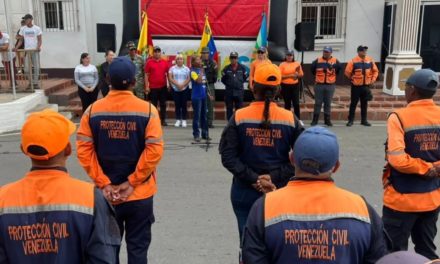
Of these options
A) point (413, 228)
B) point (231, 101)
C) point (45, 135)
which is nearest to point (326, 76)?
point (231, 101)

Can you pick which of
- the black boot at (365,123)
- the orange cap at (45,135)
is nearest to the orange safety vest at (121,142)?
the orange cap at (45,135)

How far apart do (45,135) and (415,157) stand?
258cm

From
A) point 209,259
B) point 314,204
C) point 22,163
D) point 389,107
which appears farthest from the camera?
point 389,107

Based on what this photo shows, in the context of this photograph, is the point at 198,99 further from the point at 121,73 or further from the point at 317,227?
the point at 317,227

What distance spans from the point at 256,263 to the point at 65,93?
1226 cm

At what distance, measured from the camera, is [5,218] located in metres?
2.13

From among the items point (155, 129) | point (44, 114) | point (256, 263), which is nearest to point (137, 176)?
point (155, 129)

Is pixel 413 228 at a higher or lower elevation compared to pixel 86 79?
lower

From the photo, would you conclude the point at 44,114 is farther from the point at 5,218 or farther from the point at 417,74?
the point at 417,74

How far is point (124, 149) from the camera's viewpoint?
347cm

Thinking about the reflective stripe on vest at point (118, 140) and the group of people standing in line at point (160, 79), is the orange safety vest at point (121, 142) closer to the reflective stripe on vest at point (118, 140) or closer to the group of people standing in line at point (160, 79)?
the reflective stripe on vest at point (118, 140)

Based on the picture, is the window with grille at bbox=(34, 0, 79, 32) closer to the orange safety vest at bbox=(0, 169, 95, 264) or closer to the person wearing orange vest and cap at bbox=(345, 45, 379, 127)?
the person wearing orange vest and cap at bbox=(345, 45, 379, 127)

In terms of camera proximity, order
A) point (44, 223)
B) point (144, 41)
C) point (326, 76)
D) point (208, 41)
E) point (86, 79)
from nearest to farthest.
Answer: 1. point (44, 223)
2. point (86, 79)
3. point (326, 76)
4. point (208, 41)
5. point (144, 41)

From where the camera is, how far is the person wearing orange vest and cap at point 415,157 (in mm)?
3398
